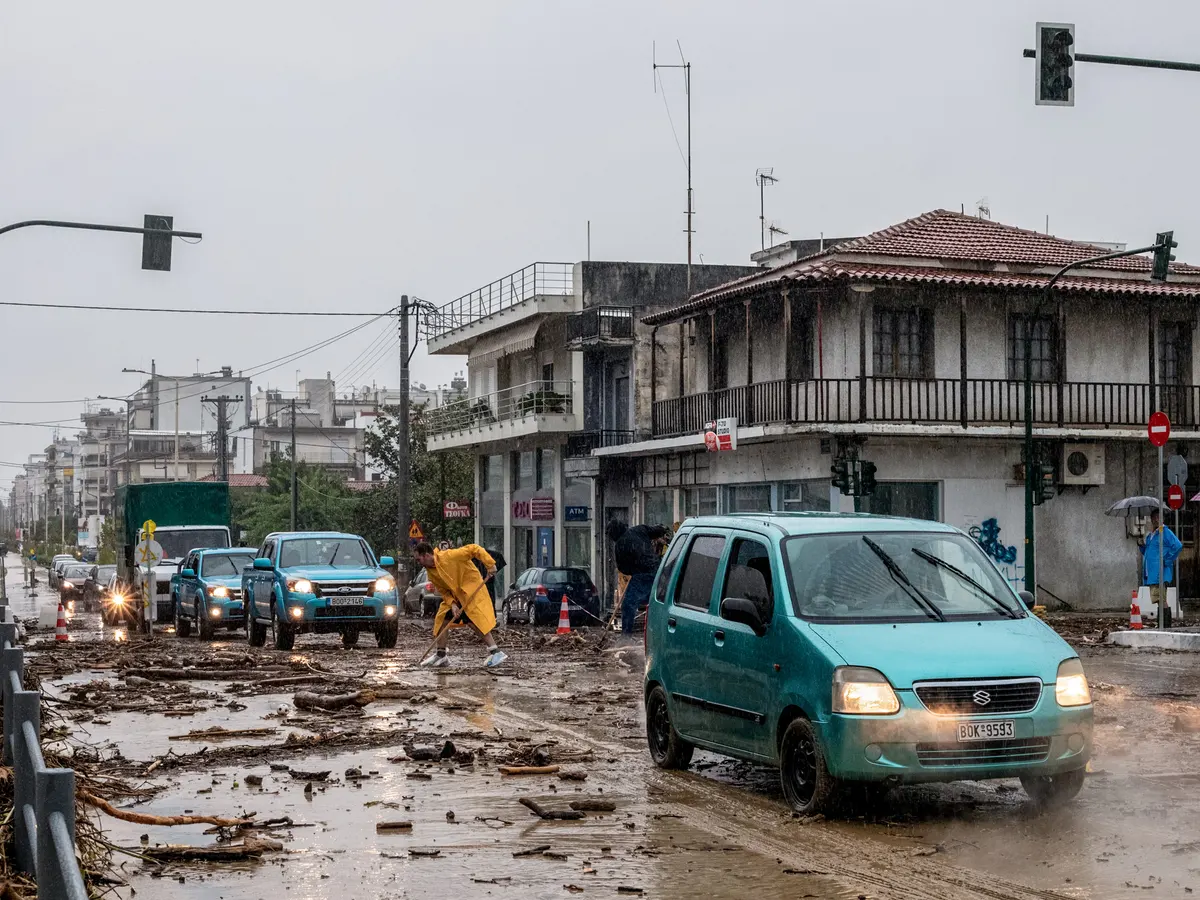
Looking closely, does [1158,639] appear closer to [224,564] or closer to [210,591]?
[210,591]

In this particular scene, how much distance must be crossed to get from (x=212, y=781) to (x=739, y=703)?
3456mm

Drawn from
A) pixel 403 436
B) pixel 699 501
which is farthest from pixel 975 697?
pixel 403 436

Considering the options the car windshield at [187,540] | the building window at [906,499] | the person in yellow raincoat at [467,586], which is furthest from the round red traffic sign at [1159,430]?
the car windshield at [187,540]

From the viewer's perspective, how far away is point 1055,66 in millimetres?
16531

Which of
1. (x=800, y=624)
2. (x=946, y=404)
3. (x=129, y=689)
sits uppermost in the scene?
(x=946, y=404)

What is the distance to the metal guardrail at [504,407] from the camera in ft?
158

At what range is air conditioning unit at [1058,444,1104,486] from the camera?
121ft

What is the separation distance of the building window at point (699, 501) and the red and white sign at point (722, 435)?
12.2 feet

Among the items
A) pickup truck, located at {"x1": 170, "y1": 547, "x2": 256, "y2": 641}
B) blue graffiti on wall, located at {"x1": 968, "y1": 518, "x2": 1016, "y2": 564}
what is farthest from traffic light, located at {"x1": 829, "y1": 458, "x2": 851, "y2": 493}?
pickup truck, located at {"x1": 170, "y1": 547, "x2": 256, "y2": 641}

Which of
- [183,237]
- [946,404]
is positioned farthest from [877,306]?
[183,237]

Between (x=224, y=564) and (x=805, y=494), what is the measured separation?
40.2ft

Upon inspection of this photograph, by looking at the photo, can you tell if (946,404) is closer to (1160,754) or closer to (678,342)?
(678,342)

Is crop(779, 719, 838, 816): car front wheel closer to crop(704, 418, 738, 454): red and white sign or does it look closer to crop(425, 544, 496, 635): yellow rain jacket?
crop(425, 544, 496, 635): yellow rain jacket

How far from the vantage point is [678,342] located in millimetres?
46188
